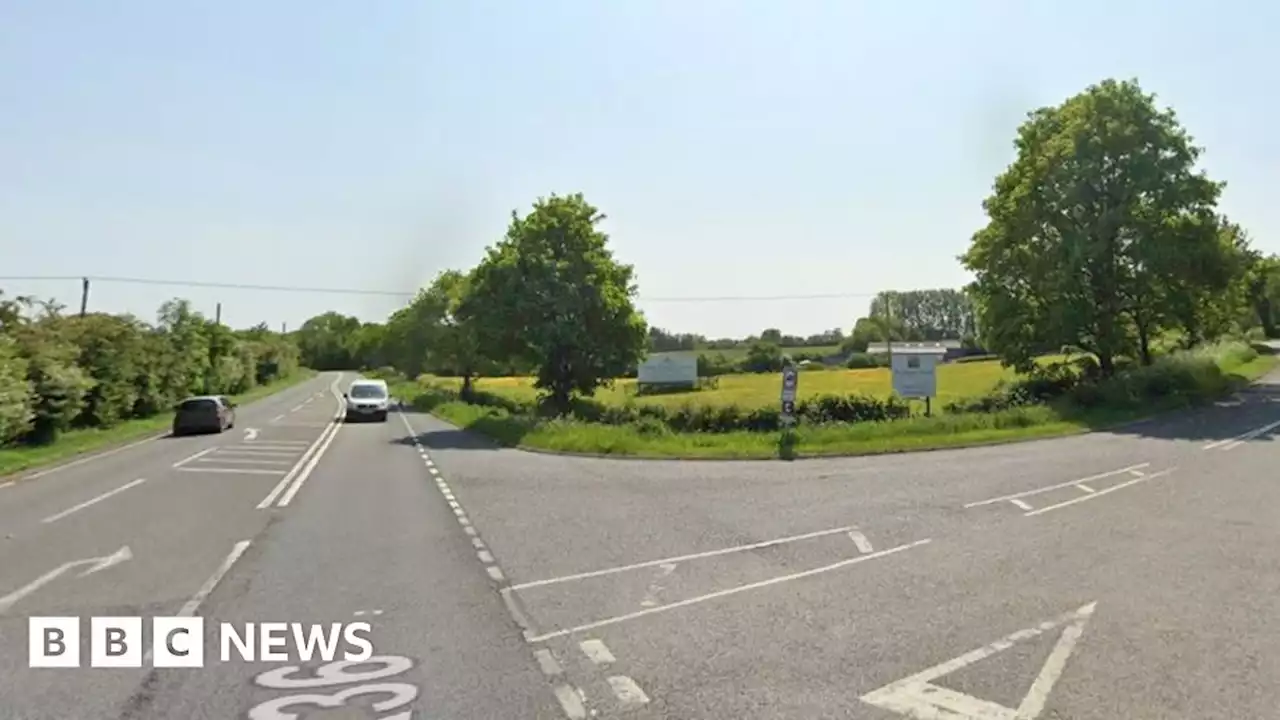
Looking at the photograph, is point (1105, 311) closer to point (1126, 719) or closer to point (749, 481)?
point (749, 481)

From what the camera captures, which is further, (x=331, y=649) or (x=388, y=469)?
(x=388, y=469)

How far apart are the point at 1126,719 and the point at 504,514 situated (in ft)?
34.5

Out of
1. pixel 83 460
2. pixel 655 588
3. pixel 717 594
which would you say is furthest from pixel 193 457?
pixel 717 594

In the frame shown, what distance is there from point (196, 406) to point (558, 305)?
529 inches

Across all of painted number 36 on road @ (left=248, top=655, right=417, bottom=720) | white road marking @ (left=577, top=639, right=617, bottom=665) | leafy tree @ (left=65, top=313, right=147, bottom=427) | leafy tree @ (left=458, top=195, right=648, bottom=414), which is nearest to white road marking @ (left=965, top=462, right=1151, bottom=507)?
white road marking @ (left=577, top=639, right=617, bottom=665)

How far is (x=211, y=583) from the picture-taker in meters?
9.55

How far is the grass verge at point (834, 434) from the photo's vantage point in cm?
2505

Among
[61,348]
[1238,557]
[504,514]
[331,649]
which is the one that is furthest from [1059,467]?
[61,348]

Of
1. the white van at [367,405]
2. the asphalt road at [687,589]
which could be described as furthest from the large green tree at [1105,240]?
the white van at [367,405]

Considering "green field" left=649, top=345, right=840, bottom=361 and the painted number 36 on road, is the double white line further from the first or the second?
"green field" left=649, top=345, right=840, bottom=361

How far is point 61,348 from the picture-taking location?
30031 millimetres

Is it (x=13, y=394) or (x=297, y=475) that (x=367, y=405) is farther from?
(x=297, y=475)

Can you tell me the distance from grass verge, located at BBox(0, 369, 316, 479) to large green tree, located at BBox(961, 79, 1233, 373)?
102 feet

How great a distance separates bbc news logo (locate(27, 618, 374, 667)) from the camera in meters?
6.84
